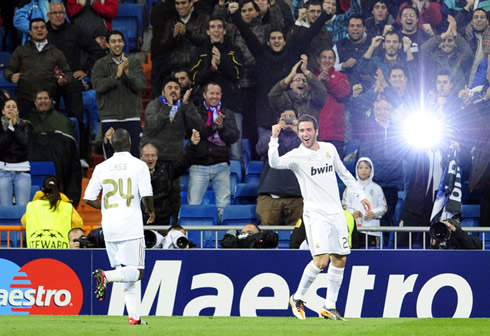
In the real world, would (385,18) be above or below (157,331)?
above

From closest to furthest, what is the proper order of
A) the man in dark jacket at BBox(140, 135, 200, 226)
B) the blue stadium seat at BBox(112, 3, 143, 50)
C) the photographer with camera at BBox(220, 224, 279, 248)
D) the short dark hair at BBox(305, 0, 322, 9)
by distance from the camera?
the photographer with camera at BBox(220, 224, 279, 248) < the man in dark jacket at BBox(140, 135, 200, 226) < the short dark hair at BBox(305, 0, 322, 9) < the blue stadium seat at BBox(112, 3, 143, 50)

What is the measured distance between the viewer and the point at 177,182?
14.7m

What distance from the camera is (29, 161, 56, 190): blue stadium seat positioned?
15820 millimetres

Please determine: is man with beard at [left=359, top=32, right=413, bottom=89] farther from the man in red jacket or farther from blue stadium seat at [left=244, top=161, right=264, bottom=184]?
blue stadium seat at [left=244, top=161, right=264, bottom=184]

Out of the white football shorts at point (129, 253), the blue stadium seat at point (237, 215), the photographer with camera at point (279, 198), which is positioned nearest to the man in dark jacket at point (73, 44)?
the blue stadium seat at point (237, 215)

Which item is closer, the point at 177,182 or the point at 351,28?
the point at 177,182

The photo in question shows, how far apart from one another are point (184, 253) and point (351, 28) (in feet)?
17.8

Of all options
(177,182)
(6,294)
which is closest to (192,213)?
(177,182)

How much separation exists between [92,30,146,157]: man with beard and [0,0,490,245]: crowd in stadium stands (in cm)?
2

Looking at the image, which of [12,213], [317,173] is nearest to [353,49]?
[12,213]

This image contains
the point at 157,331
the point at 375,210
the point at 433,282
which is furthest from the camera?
the point at 375,210

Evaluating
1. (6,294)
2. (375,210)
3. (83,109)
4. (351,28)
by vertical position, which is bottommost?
(6,294)

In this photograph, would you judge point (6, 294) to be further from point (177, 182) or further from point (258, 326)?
point (258, 326)

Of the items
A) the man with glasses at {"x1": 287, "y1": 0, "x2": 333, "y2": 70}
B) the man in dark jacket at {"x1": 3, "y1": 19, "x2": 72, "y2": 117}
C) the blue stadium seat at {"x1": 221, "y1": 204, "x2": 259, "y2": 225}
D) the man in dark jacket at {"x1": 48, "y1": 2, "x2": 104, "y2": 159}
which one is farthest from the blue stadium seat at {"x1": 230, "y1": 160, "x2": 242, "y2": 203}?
the man in dark jacket at {"x1": 3, "y1": 19, "x2": 72, "y2": 117}
